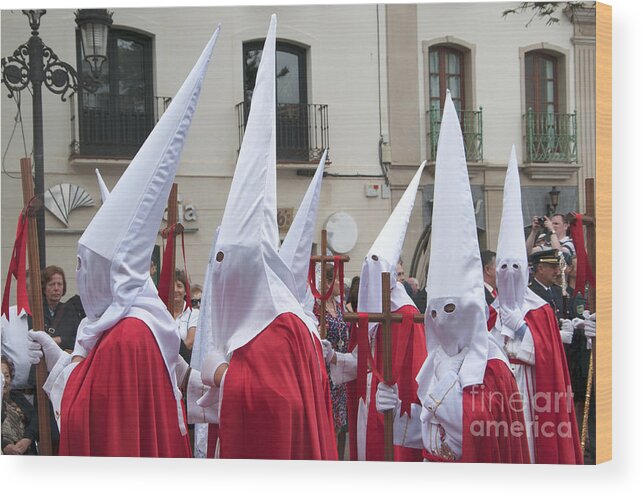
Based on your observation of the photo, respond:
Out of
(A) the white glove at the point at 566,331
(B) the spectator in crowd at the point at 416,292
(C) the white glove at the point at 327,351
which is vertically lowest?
(C) the white glove at the point at 327,351

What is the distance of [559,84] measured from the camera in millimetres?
6945

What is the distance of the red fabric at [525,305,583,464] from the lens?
687 centimetres

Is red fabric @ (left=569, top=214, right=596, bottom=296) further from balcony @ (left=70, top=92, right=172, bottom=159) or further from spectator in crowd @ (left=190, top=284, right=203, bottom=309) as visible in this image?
balcony @ (left=70, top=92, right=172, bottom=159)

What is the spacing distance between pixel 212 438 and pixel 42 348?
99 centimetres

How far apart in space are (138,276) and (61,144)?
2.71 feet

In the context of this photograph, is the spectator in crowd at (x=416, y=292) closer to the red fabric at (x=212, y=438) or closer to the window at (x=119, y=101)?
the red fabric at (x=212, y=438)

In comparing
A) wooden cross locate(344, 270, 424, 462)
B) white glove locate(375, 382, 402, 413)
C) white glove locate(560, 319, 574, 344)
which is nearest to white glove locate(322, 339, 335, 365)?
wooden cross locate(344, 270, 424, 462)

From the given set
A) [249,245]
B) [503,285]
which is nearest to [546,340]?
[503,285]

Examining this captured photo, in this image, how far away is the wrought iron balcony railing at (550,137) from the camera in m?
6.87

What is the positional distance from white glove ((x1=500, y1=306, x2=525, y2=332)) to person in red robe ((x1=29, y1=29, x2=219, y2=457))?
164cm

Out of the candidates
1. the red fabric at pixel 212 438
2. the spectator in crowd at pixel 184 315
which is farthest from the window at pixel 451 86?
the red fabric at pixel 212 438

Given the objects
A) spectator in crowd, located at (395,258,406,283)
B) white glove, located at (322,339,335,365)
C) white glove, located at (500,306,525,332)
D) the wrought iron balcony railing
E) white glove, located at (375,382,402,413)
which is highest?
the wrought iron balcony railing

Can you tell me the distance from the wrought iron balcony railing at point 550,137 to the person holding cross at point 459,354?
0.36 meters

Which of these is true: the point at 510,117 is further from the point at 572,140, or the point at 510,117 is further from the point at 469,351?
the point at 469,351
